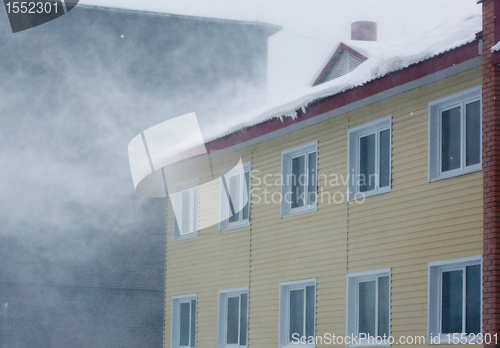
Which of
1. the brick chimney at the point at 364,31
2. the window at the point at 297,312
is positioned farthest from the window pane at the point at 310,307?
the brick chimney at the point at 364,31

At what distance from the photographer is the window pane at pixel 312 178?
12.4 meters

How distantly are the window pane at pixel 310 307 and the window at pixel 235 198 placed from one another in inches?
88.9

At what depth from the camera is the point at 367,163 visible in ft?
37.3

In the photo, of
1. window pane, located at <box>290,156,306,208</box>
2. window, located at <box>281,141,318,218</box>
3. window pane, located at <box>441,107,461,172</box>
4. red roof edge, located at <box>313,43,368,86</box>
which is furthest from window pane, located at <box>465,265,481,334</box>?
red roof edge, located at <box>313,43,368,86</box>

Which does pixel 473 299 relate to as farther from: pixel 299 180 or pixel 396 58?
pixel 299 180

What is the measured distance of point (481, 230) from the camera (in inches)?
353

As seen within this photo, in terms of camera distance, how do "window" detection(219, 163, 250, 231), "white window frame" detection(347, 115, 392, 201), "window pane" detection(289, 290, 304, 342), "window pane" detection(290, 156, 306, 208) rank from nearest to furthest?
"white window frame" detection(347, 115, 392, 201)
"window pane" detection(289, 290, 304, 342)
"window pane" detection(290, 156, 306, 208)
"window" detection(219, 163, 250, 231)

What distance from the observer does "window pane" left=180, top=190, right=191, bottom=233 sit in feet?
53.1

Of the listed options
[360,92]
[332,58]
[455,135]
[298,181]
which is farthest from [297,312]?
[332,58]

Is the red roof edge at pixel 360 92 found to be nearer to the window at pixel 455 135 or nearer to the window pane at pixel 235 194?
the window at pixel 455 135

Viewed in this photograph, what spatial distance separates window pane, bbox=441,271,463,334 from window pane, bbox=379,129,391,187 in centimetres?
182

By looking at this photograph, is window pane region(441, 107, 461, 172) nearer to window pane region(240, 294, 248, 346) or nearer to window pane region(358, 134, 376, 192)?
window pane region(358, 134, 376, 192)

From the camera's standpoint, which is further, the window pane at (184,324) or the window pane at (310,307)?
the window pane at (184,324)

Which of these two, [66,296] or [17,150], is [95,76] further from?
[66,296]
